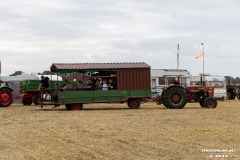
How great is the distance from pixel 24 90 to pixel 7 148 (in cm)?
2076

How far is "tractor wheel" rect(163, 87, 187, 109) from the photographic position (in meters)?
25.0

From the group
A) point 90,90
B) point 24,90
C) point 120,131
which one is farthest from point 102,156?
point 24,90

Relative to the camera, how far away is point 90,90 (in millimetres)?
24688

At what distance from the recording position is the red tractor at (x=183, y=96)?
25.0 m

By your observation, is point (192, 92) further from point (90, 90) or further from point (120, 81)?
point (90, 90)

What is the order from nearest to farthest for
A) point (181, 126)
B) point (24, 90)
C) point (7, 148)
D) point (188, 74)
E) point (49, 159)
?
point (49, 159) < point (7, 148) < point (181, 126) < point (24, 90) < point (188, 74)

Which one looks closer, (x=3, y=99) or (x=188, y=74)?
(x=3, y=99)

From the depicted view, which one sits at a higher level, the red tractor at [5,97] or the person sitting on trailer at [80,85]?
the person sitting on trailer at [80,85]

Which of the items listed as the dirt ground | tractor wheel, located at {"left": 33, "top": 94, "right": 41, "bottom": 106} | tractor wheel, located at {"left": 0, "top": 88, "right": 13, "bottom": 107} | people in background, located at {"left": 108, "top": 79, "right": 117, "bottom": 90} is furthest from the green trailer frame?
the dirt ground

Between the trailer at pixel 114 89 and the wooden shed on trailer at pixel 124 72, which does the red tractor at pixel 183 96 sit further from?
the wooden shed on trailer at pixel 124 72

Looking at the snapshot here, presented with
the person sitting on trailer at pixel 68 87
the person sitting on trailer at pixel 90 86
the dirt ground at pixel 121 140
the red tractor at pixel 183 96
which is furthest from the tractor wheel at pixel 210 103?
the dirt ground at pixel 121 140

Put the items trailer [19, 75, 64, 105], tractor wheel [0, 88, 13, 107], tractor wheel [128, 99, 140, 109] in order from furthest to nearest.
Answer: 1. trailer [19, 75, 64, 105]
2. tractor wheel [0, 88, 13, 107]
3. tractor wheel [128, 99, 140, 109]

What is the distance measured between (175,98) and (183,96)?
0.44 meters

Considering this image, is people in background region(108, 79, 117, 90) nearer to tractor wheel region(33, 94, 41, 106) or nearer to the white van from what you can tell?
tractor wheel region(33, 94, 41, 106)
